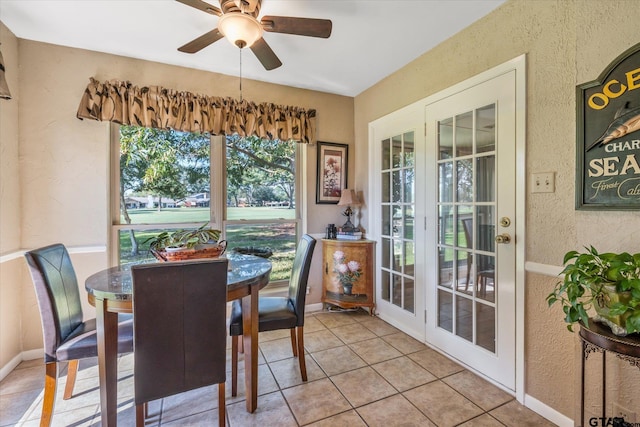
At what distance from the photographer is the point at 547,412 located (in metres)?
1.69

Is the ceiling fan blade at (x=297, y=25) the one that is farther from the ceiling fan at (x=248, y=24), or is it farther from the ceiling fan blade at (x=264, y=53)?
the ceiling fan blade at (x=264, y=53)

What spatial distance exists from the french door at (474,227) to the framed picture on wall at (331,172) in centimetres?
117

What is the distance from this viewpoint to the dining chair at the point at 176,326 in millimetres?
1298

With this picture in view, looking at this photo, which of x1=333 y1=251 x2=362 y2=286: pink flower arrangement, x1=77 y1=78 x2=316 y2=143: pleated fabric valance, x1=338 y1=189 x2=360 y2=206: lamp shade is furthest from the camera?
x1=338 y1=189 x2=360 y2=206: lamp shade

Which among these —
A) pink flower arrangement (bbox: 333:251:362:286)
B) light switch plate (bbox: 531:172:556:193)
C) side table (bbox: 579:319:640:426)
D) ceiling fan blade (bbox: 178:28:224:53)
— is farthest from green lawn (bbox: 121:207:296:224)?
side table (bbox: 579:319:640:426)

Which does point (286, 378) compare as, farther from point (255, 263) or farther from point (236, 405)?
point (255, 263)

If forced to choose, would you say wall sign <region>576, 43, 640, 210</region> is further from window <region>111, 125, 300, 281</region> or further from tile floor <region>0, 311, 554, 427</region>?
window <region>111, 125, 300, 281</region>

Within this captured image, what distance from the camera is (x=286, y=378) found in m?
2.10

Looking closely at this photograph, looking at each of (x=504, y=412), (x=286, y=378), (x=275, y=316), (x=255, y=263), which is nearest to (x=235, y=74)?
(x=255, y=263)

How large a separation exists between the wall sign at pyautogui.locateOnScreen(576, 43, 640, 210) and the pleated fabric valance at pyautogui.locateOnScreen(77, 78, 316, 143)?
7.55 feet

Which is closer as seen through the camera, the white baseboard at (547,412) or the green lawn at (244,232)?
the white baseboard at (547,412)

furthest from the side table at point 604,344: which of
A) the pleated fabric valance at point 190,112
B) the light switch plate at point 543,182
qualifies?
the pleated fabric valance at point 190,112

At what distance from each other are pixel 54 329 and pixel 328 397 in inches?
63.2

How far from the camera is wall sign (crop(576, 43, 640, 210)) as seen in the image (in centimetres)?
137
